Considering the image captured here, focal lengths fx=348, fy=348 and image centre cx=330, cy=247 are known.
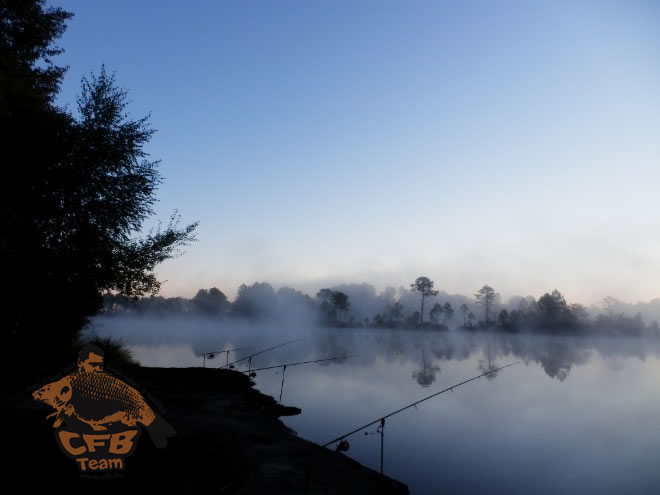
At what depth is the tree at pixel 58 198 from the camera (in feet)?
47.6

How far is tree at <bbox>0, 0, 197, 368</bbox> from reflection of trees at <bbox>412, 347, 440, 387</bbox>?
26472mm

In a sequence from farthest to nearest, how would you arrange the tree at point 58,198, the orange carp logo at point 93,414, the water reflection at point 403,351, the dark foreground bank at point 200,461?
the water reflection at point 403,351
the tree at point 58,198
the dark foreground bank at point 200,461
the orange carp logo at point 93,414

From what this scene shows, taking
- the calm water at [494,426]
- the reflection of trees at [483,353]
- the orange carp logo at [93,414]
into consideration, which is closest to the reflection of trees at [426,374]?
the reflection of trees at [483,353]

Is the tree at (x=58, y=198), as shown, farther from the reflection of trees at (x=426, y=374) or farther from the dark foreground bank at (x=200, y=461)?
the reflection of trees at (x=426, y=374)

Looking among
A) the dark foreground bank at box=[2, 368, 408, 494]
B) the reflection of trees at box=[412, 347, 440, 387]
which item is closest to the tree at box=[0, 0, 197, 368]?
the dark foreground bank at box=[2, 368, 408, 494]

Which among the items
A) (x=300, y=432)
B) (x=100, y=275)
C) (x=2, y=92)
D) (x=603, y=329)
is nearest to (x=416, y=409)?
(x=300, y=432)

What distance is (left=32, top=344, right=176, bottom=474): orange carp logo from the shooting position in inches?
262

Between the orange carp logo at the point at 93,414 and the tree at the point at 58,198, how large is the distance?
28.7 ft

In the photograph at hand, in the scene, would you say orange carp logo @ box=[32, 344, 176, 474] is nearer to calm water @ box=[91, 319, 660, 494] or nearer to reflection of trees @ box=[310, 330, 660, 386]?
calm water @ box=[91, 319, 660, 494]

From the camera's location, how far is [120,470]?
274 inches

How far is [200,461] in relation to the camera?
920 centimetres

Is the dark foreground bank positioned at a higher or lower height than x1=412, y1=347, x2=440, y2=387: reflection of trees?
higher

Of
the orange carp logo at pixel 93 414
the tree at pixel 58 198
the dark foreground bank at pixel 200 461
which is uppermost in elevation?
the tree at pixel 58 198

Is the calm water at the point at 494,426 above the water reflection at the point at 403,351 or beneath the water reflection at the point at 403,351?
above
